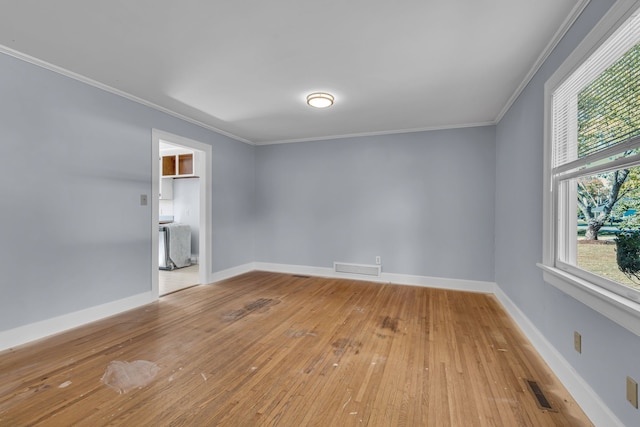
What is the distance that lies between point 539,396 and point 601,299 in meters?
0.78

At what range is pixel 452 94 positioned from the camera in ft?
10.00

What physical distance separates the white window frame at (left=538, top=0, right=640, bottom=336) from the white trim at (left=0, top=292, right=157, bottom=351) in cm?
414

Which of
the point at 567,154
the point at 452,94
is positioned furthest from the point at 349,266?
the point at 567,154

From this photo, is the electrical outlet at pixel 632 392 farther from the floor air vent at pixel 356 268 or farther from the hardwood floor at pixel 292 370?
the floor air vent at pixel 356 268

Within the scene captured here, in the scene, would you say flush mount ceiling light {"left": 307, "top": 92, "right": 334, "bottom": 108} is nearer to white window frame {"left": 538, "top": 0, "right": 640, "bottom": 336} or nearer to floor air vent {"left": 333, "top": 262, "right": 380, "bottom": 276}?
white window frame {"left": 538, "top": 0, "right": 640, "bottom": 336}

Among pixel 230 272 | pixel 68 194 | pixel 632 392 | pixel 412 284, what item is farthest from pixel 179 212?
pixel 632 392

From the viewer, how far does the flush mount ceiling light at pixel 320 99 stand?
308 cm

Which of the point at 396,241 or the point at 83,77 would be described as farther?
the point at 396,241

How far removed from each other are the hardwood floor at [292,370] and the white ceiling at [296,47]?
2.47 meters

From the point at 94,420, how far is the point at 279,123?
3.71 metres

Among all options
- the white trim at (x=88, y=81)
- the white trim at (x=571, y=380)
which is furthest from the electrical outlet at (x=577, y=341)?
the white trim at (x=88, y=81)

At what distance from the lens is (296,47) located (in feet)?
7.20

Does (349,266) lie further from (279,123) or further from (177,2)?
(177,2)

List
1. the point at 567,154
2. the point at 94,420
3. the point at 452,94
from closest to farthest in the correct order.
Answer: the point at 94,420 < the point at 567,154 < the point at 452,94
